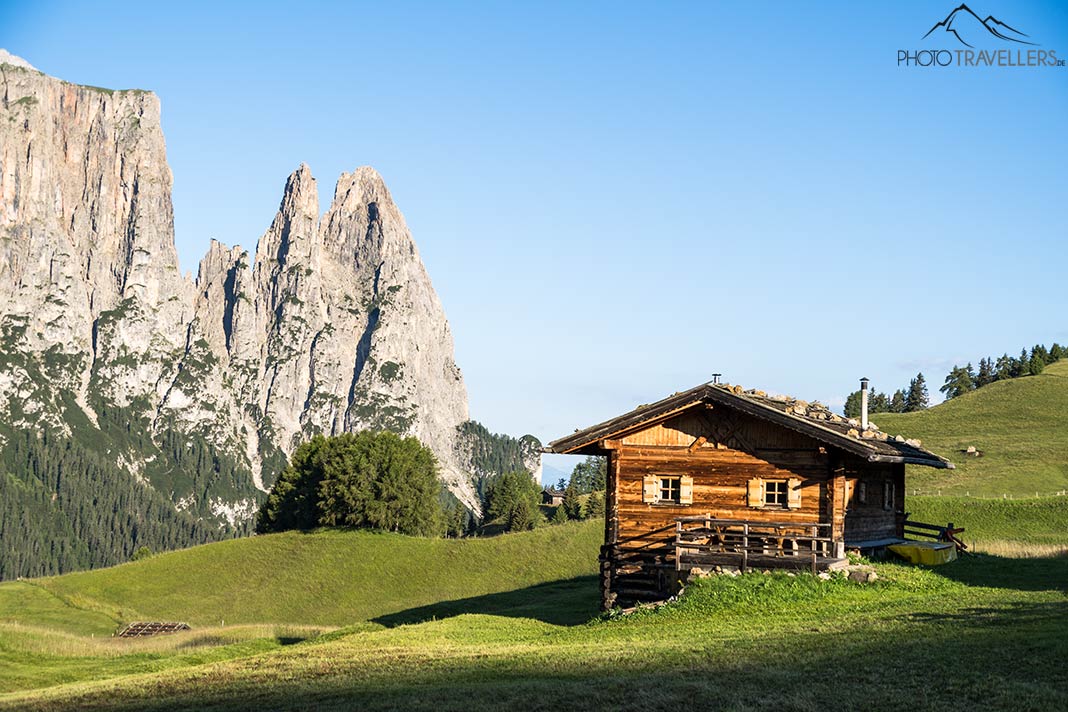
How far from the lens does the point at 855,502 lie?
127 ft

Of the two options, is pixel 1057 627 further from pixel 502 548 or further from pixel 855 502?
pixel 502 548

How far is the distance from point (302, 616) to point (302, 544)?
1469 cm

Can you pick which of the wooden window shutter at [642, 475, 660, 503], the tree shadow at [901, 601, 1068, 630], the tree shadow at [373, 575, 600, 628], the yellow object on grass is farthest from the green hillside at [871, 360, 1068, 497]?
the tree shadow at [901, 601, 1068, 630]

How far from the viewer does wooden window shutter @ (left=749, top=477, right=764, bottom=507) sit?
36.3 meters

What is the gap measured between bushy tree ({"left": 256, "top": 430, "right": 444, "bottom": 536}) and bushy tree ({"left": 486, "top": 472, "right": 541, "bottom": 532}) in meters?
29.0

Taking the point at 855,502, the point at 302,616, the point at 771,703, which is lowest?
the point at 302,616

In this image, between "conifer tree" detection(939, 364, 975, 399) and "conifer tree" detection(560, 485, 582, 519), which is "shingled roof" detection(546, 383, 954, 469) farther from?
"conifer tree" detection(939, 364, 975, 399)

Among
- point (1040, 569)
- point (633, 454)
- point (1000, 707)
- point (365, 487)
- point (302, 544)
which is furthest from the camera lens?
point (365, 487)

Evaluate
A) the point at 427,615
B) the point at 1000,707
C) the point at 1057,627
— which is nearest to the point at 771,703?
the point at 1000,707

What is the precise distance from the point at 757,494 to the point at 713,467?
1728 mm

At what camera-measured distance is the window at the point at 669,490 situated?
3738 cm

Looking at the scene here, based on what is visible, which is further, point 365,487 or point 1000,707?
point 365,487

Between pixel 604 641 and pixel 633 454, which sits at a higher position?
pixel 633 454

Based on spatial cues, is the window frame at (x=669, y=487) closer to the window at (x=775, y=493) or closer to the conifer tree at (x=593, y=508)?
the window at (x=775, y=493)
